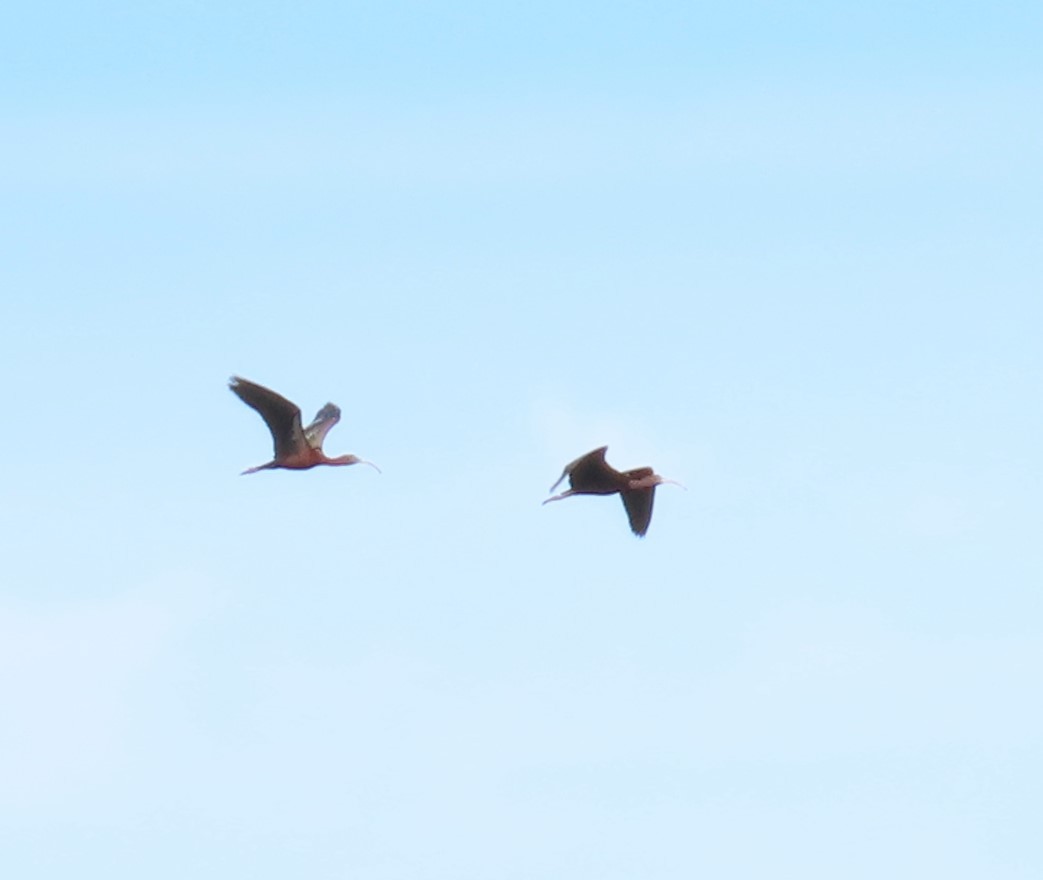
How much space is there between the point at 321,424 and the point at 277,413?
9.67ft

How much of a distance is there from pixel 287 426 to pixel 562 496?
4462 millimetres

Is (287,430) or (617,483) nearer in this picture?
(287,430)

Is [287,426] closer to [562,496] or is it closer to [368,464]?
[368,464]

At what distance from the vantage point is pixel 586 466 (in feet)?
111

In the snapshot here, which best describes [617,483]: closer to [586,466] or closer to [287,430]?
[586,466]

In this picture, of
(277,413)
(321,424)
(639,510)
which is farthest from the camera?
(639,510)

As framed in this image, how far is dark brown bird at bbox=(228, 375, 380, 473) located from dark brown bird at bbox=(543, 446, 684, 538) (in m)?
3.07

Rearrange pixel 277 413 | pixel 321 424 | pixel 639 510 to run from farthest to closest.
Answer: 1. pixel 639 510
2. pixel 321 424
3. pixel 277 413

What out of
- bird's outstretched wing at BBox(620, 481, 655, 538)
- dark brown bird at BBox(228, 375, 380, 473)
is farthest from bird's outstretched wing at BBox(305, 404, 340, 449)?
bird's outstretched wing at BBox(620, 481, 655, 538)

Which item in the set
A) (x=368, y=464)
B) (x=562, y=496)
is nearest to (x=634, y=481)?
(x=562, y=496)

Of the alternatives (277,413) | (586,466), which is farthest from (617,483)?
(277,413)

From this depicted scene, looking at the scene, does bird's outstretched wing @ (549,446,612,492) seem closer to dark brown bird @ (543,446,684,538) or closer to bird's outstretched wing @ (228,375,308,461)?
dark brown bird @ (543,446,684,538)

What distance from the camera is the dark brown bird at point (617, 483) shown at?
33469 millimetres

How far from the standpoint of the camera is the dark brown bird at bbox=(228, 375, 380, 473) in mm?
31312
